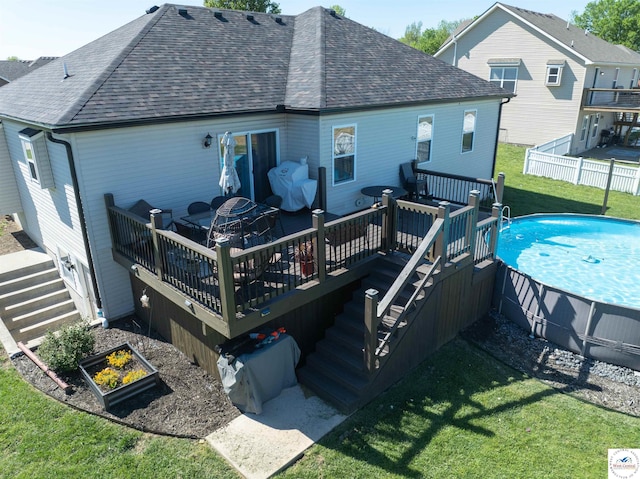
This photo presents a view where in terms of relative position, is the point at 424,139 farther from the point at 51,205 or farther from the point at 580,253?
the point at 51,205

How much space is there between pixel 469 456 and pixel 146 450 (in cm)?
449

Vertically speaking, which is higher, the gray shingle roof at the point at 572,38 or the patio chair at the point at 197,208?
the gray shingle roof at the point at 572,38

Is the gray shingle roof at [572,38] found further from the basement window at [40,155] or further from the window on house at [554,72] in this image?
the basement window at [40,155]

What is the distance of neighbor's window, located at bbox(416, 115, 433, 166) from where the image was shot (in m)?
13.0

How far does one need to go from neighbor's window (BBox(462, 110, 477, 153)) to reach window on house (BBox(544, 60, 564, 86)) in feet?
47.5

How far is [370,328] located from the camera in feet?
A: 22.4

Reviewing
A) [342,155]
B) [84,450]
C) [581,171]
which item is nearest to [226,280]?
[84,450]

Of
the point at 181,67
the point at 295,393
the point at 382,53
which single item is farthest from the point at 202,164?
the point at 382,53

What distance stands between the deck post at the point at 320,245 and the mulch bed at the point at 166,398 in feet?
8.44

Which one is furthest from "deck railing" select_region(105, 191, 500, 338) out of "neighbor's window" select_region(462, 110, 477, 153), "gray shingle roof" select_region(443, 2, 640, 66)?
"gray shingle roof" select_region(443, 2, 640, 66)

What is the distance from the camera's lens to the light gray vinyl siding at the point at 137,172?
832cm

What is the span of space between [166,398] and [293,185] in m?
5.22

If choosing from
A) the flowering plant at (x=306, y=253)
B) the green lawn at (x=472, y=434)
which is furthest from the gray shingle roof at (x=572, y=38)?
the flowering plant at (x=306, y=253)

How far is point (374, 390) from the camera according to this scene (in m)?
7.36
